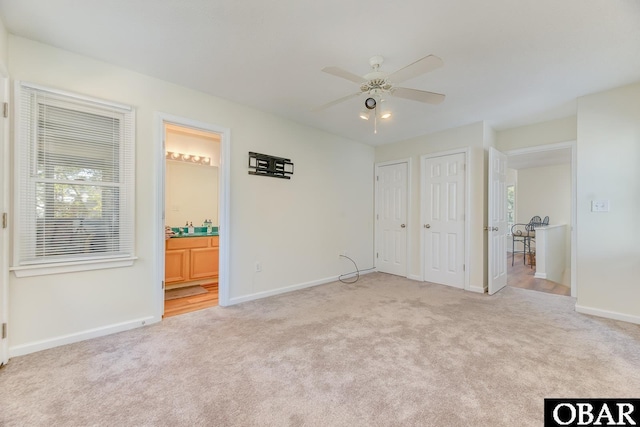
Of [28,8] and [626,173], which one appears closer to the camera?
[28,8]

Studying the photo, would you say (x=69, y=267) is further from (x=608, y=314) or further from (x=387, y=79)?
(x=608, y=314)

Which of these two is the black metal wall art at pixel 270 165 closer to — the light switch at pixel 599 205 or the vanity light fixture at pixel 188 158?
the vanity light fixture at pixel 188 158

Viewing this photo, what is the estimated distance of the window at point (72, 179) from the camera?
2.14 metres

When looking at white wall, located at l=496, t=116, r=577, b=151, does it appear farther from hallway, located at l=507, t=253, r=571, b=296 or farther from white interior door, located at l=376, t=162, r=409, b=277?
hallway, located at l=507, t=253, r=571, b=296

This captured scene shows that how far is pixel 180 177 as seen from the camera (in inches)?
181

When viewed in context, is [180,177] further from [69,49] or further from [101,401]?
[101,401]

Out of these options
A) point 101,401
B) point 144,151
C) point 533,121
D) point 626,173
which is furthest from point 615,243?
point 144,151

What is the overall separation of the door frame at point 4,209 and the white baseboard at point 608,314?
531cm

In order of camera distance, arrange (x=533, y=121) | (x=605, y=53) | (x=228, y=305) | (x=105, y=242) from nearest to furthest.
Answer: (x=605, y=53) → (x=105, y=242) → (x=228, y=305) → (x=533, y=121)

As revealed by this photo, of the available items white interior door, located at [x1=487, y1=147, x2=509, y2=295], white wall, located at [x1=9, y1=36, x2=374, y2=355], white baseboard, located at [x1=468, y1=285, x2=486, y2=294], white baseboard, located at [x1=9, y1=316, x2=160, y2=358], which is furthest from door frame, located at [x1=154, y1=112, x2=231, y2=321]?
white interior door, located at [x1=487, y1=147, x2=509, y2=295]

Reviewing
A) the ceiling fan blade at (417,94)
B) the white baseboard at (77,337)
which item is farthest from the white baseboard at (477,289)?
the white baseboard at (77,337)

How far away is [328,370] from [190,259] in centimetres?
316

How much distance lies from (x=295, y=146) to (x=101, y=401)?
3307 millimetres

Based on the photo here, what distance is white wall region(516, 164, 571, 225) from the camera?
7.32 meters
